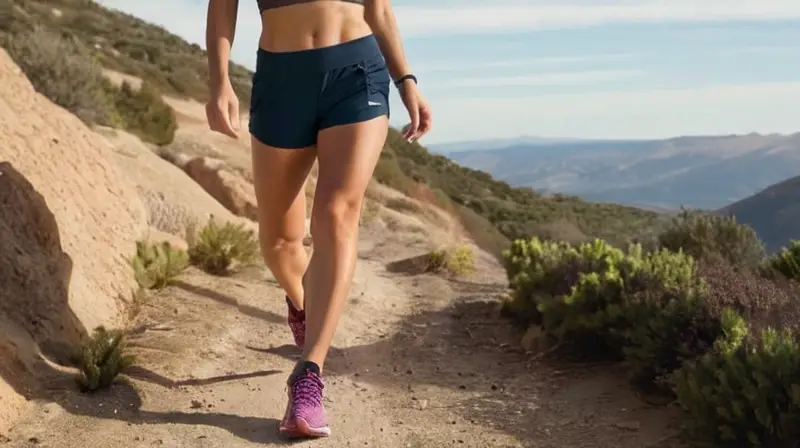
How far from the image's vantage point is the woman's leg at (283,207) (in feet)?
12.9

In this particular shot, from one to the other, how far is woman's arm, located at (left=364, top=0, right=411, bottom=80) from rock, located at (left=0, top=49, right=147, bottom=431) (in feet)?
6.37

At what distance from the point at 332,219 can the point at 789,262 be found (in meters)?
4.36

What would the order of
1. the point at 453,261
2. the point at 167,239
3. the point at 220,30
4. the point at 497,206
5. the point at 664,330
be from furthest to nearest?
the point at 497,206, the point at 453,261, the point at 167,239, the point at 664,330, the point at 220,30

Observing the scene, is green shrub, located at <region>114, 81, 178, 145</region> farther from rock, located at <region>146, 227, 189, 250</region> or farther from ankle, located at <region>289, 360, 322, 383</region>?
ankle, located at <region>289, 360, 322, 383</region>

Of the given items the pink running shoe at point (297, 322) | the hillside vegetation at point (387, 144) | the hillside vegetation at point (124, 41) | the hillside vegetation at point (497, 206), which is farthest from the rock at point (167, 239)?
the hillside vegetation at point (124, 41)

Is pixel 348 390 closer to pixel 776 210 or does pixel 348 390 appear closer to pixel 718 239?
pixel 718 239

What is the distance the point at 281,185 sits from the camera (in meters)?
4.04

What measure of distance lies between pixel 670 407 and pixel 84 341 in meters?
2.67

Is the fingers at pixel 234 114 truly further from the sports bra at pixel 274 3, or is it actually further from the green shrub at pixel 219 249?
the green shrub at pixel 219 249

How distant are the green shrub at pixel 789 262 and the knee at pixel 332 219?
410 cm

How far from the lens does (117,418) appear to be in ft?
12.6

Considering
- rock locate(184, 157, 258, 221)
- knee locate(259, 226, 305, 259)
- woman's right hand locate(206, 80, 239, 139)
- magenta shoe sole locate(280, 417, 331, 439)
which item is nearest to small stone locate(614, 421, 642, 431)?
magenta shoe sole locate(280, 417, 331, 439)

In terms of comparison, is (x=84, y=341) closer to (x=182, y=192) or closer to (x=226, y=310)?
(x=226, y=310)

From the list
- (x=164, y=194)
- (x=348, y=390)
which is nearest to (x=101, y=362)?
(x=348, y=390)
